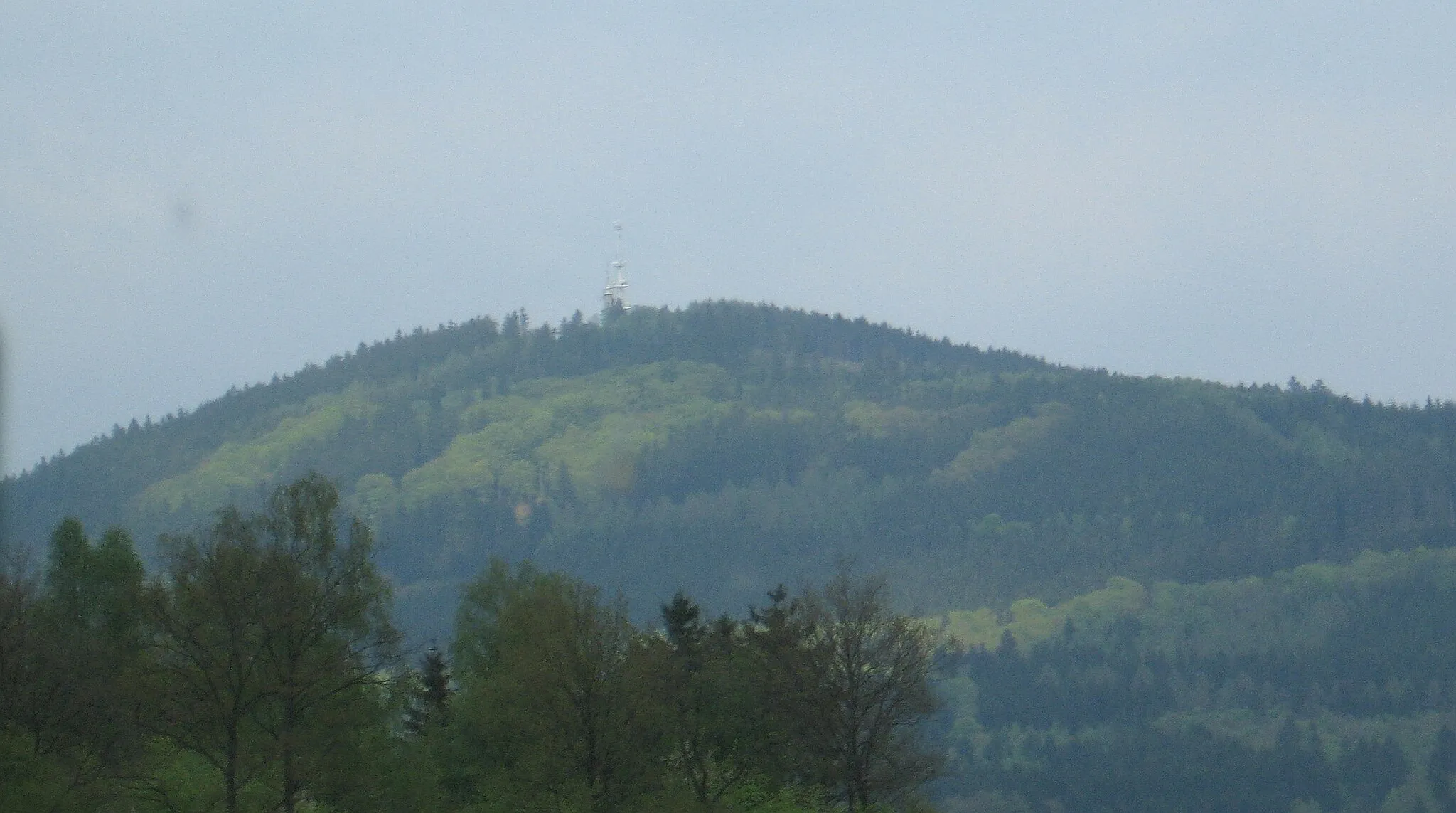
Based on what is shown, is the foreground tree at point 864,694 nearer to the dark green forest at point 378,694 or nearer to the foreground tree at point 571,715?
the dark green forest at point 378,694

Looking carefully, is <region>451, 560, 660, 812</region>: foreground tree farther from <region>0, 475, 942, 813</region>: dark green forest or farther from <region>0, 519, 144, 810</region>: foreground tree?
<region>0, 519, 144, 810</region>: foreground tree

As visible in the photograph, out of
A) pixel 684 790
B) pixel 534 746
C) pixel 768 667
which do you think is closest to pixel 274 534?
pixel 534 746

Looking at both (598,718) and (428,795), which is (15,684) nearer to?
(428,795)

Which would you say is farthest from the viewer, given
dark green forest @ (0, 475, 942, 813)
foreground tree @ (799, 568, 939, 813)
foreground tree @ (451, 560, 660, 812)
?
foreground tree @ (799, 568, 939, 813)

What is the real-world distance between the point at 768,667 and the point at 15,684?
22713 mm

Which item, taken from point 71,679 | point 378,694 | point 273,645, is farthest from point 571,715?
point 71,679

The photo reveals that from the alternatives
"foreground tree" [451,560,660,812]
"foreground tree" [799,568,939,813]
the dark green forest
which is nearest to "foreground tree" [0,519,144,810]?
the dark green forest

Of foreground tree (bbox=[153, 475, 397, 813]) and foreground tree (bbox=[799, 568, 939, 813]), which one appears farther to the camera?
foreground tree (bbox=[799, 568, 939, 813])

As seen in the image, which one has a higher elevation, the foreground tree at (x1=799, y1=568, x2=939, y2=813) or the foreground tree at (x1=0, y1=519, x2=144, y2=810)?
the foreground tree at (x1=0, y1=519, x2=144, y2=810)

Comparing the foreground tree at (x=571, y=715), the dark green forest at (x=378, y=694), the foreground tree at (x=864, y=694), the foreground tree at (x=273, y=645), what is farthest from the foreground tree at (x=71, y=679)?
the foreground tree at (x=864, y=694)

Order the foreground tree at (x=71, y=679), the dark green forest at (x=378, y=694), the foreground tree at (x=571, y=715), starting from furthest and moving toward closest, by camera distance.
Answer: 1. the foreground tree at (x=571, y=715)
2. the dark green forest at (x=378, y=694)
3. the foreground tree at (x=71, y=679)

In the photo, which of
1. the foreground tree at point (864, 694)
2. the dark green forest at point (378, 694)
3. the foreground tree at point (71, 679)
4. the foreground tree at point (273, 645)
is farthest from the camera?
the foreground tree at point (864, 694)

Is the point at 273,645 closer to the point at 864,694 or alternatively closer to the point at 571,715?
the point at 571,715

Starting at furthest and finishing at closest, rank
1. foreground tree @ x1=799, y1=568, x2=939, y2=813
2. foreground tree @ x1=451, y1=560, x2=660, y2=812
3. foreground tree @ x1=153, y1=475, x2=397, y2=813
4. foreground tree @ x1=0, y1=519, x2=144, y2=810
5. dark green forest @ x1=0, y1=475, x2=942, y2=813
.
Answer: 1. foreground tree @ x1=799, y1=568, x2=939, y2=813
2. foreground tree @ x1=451, y1=560, x2=660, y2=812
3. foreground tree @ x1=153, y1=475, x2=397, y2=813
4. dark green forest @ x1=0, y1=475, x2=942, y2=813
5. foreground tree @ x1=0, y1=519, x2=144, y2=810
